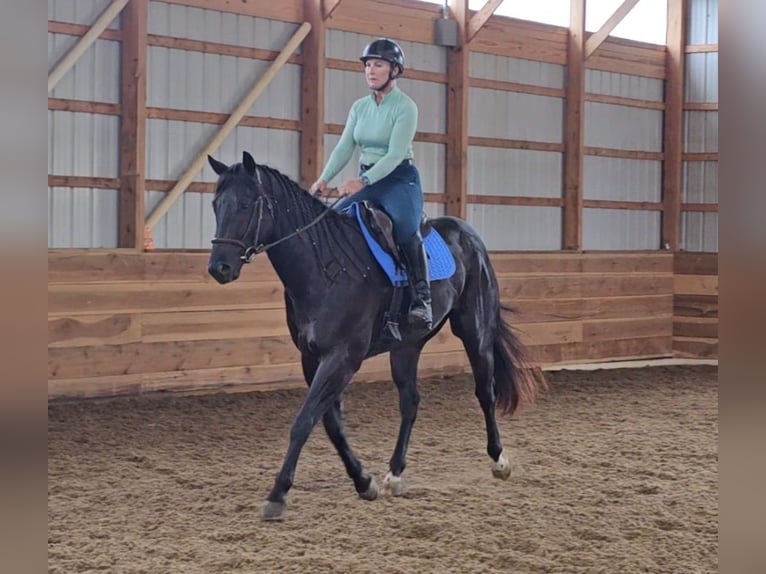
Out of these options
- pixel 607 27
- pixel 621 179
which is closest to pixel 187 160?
pixel 607 27

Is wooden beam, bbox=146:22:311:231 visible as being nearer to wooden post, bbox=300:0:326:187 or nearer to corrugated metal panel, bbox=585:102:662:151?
wooden post, bbox=300:0:326:187

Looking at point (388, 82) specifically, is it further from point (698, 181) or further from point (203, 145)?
point (698, 181)

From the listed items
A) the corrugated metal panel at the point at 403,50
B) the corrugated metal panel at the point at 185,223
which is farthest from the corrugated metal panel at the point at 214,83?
the corrugated metal panel at the point at 185,223

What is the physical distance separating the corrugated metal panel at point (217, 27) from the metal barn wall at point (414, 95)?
1.60 feet

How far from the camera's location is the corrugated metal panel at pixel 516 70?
9656 mm

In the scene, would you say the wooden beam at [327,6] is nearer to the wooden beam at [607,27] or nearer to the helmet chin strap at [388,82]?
the wooden beam at [607,27]

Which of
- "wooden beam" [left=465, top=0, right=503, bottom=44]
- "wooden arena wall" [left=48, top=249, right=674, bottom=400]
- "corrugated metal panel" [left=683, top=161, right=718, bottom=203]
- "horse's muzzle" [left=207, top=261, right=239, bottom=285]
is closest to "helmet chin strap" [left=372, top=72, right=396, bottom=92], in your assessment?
"horse's muzzle" [left=207, top=261, right=239, bottom=285]

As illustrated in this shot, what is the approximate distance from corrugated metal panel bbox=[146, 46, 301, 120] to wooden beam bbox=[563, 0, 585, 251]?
11.1 feet

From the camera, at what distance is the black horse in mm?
4012

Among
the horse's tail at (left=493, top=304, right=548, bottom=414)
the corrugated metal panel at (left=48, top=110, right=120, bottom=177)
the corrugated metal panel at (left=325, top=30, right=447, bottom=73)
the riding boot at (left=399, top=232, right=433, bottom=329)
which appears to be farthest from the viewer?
the corrugated metal panel at (left=325, top=30, right=447, bottom=73)

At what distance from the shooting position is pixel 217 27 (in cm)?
779

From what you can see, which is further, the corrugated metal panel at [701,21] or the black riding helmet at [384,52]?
the corrugated metal panel at [701,21]
